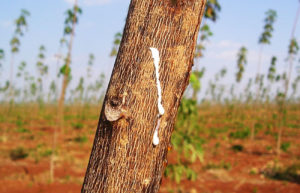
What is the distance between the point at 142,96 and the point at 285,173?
10057mm

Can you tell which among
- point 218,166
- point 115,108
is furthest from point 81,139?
point 115,108

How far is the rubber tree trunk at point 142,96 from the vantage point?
3.49 ft

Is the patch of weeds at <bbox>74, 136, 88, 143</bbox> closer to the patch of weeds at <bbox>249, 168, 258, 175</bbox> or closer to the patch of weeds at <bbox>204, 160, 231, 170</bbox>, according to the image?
the patch of weeds at <bbox>204, 160, 231, 170</bbox>

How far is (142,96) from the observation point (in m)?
1.09

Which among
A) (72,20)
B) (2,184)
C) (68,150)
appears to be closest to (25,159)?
(68,150)

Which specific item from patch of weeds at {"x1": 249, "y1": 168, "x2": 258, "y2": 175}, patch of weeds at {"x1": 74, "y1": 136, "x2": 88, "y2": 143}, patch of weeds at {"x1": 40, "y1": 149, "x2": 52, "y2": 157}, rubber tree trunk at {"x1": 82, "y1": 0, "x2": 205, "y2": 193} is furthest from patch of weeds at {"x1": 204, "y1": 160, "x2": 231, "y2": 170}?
rubber tree trunk at {"x1": 82, "y1": 0, "x2": 205, "y2": 193}

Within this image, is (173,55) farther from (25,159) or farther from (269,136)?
(269,136)

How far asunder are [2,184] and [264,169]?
8781 millimetres

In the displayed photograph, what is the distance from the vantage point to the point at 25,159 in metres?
11.4

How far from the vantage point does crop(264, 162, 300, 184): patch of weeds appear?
9109 mm

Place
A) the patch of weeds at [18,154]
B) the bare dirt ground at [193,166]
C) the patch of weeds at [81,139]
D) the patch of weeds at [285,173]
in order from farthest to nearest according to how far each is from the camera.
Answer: the patch of weeds at [81,139] → the patch of weeds at [18,154] → the patch of weeds at [285,173] → the bare dirt ground at [193,166]

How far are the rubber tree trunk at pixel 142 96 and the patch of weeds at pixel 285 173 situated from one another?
9.39 m

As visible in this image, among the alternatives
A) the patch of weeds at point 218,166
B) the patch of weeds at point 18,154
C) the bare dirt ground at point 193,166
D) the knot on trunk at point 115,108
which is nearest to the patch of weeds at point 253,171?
the bare dirt ground at point 193,166

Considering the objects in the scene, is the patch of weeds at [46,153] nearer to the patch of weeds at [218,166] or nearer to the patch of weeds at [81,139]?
the patch of weeds at [81,139]
